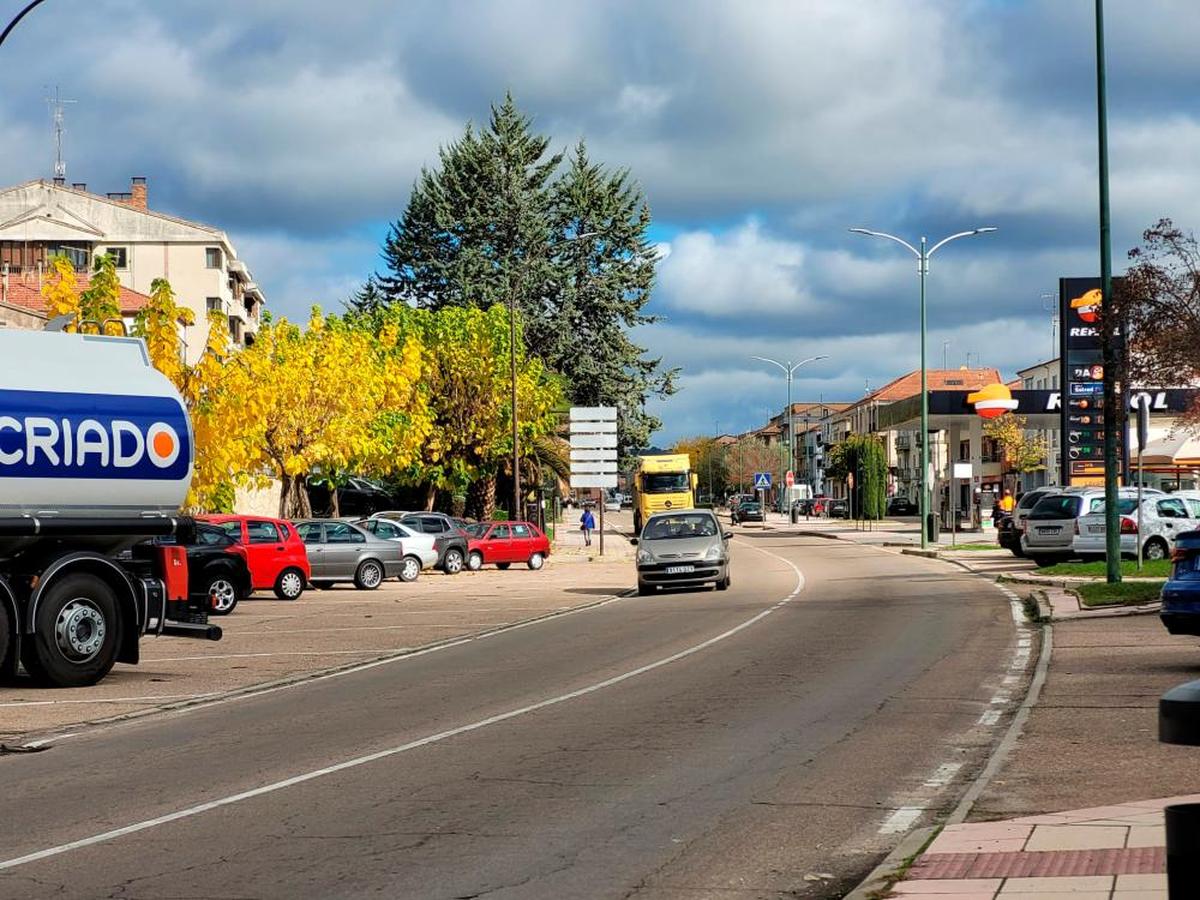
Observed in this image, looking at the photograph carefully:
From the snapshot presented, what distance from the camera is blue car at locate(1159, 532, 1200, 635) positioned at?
15992 millimetres

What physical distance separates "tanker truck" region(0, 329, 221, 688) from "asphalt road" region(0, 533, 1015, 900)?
7.73ft

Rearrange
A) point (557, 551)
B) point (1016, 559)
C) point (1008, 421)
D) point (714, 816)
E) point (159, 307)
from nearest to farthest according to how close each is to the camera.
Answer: point (714, 816) → point (159, 307) → point (1016, 559) → point (557, 551) → point (1008, 421)

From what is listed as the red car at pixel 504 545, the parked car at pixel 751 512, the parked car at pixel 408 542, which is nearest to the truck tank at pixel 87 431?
the parked car at pixel 408 542

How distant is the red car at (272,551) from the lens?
34125 millimetres

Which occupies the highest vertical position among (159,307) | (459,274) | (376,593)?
(459,274)

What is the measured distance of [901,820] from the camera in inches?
356

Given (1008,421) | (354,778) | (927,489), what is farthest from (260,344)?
(1008,421)

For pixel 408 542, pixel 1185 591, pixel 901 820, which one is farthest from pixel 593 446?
pixel 901 820

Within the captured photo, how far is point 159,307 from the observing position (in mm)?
34719

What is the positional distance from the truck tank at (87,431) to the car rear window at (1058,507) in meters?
24.0

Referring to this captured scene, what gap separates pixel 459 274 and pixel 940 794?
64.8 m

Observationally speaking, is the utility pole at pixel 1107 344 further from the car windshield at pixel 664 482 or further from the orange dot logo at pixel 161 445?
the car windshield at pixel 664 482

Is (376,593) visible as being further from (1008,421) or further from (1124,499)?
(1008,421)

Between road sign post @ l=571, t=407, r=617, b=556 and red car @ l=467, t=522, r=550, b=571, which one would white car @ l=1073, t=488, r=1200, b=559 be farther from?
road sign post @ l=571, t=407, r=617, b=556
